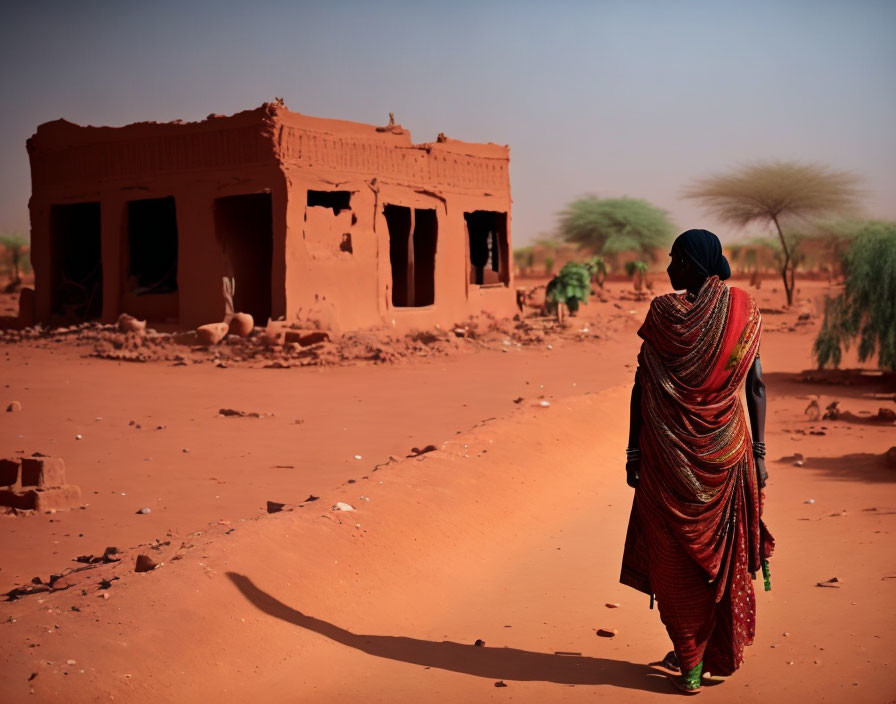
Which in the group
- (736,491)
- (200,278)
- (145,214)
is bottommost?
(736,491)

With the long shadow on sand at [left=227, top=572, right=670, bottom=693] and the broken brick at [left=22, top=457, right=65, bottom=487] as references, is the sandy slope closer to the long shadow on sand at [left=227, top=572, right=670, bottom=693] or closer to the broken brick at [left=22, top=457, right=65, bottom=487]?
the long shadow on sand at [left=227, top=572, right=670, bottom=693]

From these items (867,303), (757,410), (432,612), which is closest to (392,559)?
(432,612)

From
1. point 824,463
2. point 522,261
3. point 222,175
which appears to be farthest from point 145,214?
point 522,261

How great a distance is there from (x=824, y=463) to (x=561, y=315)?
12225 millimetres

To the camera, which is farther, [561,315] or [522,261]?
[522,261]

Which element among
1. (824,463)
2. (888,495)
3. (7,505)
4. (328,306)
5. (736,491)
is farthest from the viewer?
(328,306)

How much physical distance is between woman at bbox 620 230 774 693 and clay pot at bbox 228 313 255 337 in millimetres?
11763

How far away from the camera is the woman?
3627 mm

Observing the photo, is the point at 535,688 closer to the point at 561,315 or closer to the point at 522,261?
the point at 561,315

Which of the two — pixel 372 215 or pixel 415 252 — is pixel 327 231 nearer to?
pixel 372 215

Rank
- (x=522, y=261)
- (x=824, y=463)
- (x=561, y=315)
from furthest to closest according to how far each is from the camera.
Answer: (x=522, y=261) → (x=561, y=315) → (x=824, y=463)

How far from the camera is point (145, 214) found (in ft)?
60.0

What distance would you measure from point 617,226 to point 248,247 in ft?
108

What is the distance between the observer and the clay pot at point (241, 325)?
14.8 metres
